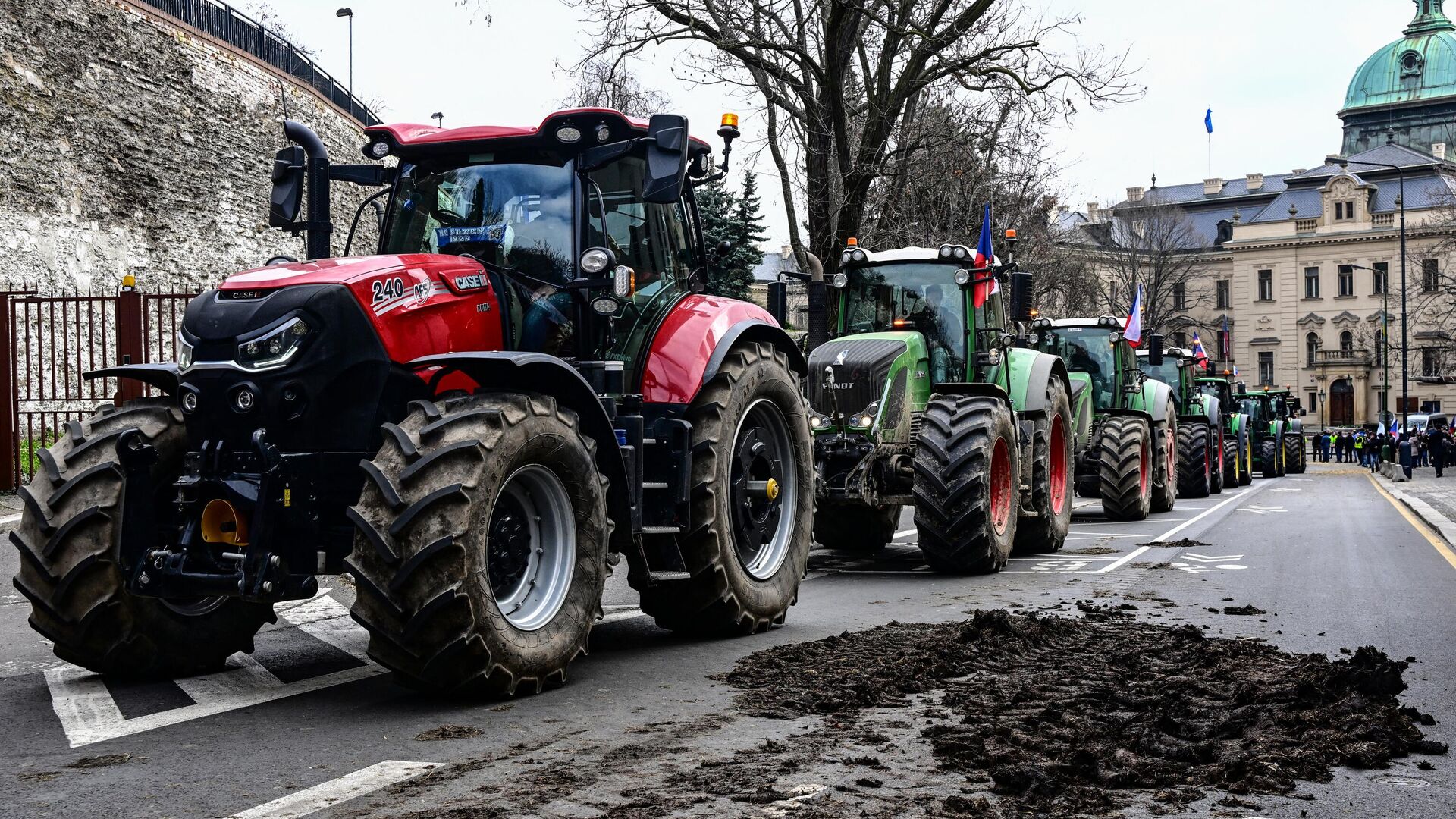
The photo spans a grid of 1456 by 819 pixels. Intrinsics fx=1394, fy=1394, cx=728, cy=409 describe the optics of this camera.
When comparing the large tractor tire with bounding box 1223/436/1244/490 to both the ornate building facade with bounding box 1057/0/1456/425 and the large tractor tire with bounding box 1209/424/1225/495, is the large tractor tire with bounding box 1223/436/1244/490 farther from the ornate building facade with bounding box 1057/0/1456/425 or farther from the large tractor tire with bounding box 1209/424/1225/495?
the ornate building facade with bounding box 1057/0/1456/425

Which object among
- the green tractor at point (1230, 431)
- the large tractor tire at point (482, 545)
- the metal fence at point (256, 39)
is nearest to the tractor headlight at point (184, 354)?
the large tractor tire at point (482, 545)

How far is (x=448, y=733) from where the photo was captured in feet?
17.9

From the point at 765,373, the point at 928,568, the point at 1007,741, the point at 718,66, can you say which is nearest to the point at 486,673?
the point at 1007,741

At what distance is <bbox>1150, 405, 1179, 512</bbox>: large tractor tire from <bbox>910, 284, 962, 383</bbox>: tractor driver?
9.07 metres

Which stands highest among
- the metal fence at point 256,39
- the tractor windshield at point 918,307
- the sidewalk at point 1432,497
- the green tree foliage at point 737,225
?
the metal fence at point 256,39

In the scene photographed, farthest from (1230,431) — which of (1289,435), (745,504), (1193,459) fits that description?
(745,504)

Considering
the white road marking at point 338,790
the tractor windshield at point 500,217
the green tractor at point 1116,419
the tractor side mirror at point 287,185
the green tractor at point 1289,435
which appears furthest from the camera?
the green tractor at point 1289,435

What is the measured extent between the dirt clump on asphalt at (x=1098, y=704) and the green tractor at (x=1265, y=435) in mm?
36816

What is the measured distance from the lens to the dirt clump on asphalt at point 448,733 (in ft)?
17.7

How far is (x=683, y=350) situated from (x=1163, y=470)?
613 inches

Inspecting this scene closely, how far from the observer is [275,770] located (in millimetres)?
4906

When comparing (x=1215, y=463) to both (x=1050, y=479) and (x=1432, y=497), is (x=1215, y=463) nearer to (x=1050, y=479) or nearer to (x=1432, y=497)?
(x=1432, y=497)

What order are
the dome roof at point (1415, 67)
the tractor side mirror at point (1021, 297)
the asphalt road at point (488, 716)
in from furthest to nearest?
the dome roof at point (1415, 67) → the tractor side mirror at point (1021, 297) → the asphalt road at point (488, 716)

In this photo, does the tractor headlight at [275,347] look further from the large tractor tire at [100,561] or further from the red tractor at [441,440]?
the large tractor tire at [100,561]
